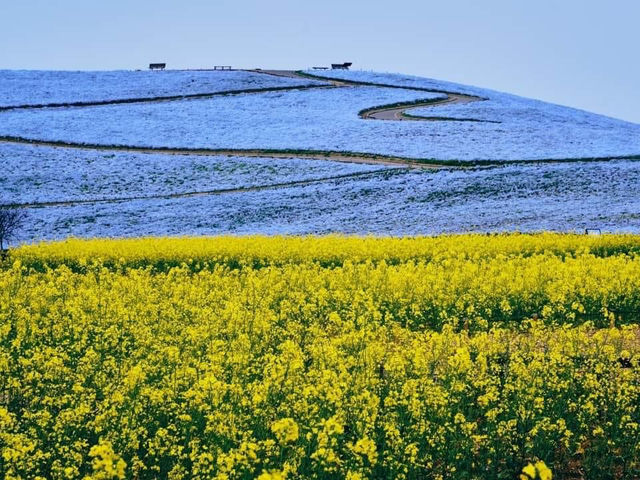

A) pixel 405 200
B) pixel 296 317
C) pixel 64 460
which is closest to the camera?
pixel 64 460

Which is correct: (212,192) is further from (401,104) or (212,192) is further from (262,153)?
(401,104)

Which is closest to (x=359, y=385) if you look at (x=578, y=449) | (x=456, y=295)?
(x=578, y=449)

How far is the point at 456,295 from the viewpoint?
690 inches

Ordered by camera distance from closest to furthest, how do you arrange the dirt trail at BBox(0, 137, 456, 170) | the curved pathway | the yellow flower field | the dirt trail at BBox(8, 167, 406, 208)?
the yellow flower field → the dirt trail at BBox(8, 167, 406, 208) → the dirt trail at BBox(0, 137, 456, 170) → the curved pathway

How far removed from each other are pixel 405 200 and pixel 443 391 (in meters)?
36.9

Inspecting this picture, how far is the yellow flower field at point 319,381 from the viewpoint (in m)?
8.21

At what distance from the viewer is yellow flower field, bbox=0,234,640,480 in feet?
26.9

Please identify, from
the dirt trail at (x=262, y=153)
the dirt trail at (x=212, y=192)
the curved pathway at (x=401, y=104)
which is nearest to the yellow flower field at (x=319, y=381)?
the dirt trail at (x=212, y=192)

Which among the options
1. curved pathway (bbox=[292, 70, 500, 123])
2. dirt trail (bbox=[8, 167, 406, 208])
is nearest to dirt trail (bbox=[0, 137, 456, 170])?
dirt trail (bbox=[8, 167, 406, 208])

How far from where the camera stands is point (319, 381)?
9.59 metres

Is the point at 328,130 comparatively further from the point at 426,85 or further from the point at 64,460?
the point at 64,460

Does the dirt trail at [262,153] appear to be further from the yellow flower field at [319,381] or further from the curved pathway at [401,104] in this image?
the yellow flower field at [319,381]

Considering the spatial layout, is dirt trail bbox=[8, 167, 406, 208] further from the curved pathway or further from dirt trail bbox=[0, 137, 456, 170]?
the curved pathway

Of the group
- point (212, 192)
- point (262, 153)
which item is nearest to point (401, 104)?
point (262, 153)
